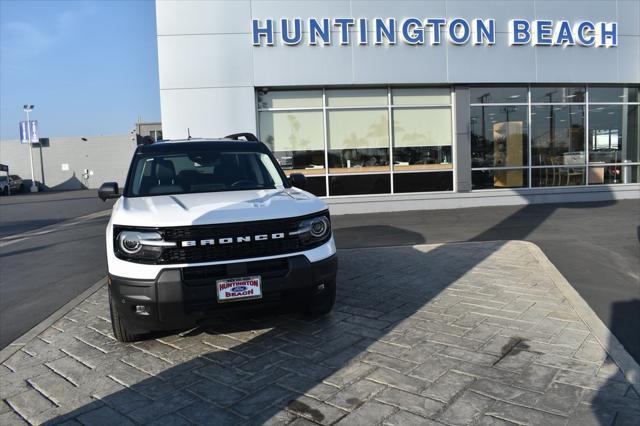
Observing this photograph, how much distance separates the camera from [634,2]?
1411 centimetres

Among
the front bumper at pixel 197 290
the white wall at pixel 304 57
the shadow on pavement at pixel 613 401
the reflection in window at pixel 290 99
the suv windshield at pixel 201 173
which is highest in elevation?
the white wall at pixel 304 57

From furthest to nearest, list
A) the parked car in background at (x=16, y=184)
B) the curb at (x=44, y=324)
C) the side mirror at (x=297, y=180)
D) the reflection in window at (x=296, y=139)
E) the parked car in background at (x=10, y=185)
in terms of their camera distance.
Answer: the parked car in background at (x=16, y=184) < the parked car in background at (x=10, y=185) < the reflection in window at (x=296, y=139) < the side mirror at (x=297, y=180) < the curb at (x=44, y=324)

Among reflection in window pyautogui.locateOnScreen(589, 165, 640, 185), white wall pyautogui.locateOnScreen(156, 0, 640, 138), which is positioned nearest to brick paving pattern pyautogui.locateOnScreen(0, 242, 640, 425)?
white wall pyautogui.locateOnScreen(156, 0, 640, 138)

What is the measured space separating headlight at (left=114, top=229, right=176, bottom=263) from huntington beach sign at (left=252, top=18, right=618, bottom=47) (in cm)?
969

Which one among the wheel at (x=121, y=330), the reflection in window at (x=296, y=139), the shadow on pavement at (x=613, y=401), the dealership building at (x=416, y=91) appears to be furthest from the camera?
the reflection in window at (x=296, y=139)

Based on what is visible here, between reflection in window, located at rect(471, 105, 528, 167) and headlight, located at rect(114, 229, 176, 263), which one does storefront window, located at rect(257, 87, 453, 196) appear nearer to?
reflection in window, located at rect(471, 105, 528, 167)

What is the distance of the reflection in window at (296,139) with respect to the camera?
44.1 ft

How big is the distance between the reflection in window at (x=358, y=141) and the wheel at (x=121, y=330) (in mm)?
9564

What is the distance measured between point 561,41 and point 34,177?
1952 inches

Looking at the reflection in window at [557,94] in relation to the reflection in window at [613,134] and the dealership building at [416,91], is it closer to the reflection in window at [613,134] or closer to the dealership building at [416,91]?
the dealership building at [416,91]

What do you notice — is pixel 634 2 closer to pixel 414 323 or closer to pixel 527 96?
pixel 527 96

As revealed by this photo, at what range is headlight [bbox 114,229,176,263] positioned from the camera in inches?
156

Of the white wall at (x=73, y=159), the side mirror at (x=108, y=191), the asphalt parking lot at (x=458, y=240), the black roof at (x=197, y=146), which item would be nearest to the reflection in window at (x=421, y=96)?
the asphalt parking lot at (x=458, y=240)

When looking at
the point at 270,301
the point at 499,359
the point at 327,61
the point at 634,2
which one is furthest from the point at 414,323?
the point at 634,2
